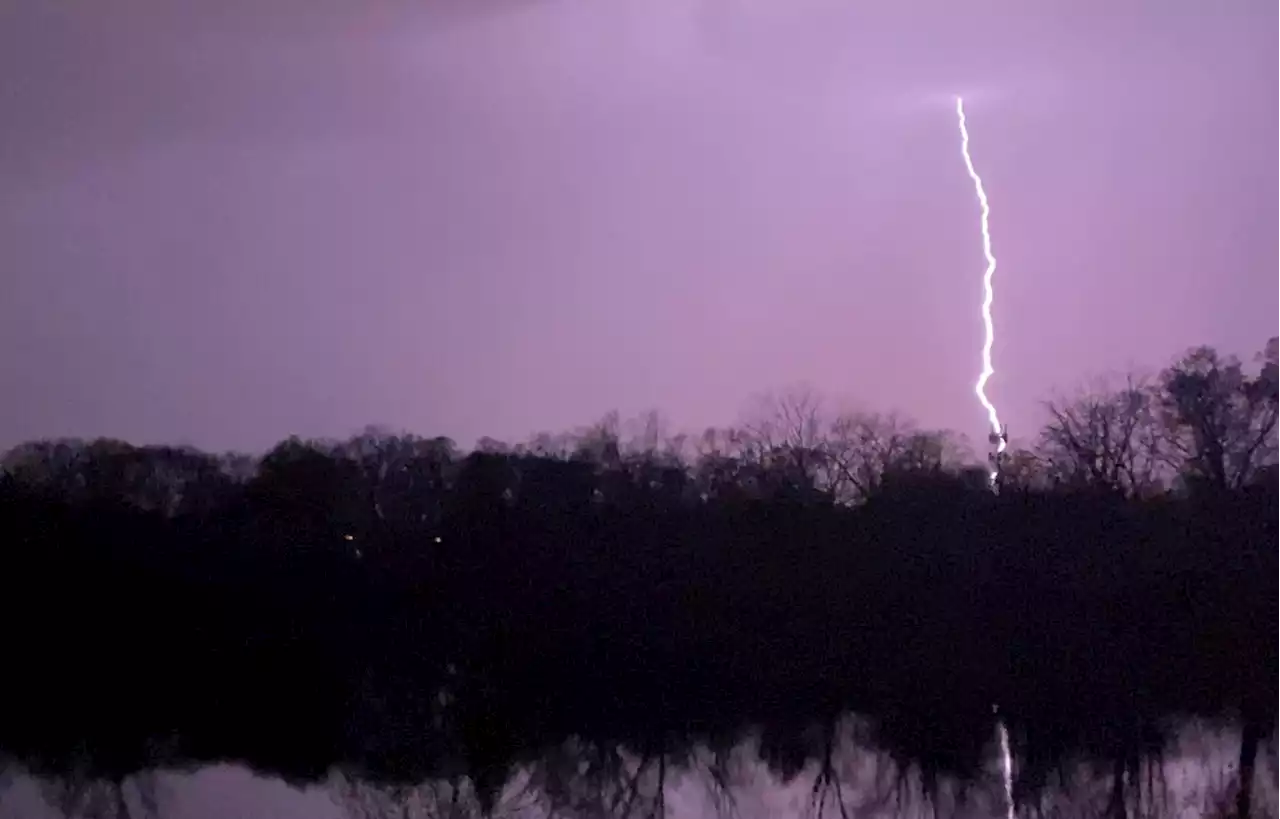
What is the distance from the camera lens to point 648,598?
16406mm

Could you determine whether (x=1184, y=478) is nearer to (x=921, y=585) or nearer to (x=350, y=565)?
(x=921, y=585)

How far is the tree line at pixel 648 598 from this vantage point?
414 inches

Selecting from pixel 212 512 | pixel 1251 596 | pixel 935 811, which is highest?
pixel 212 512

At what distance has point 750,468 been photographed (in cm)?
2056

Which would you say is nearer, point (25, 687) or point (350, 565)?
point (25, 687)

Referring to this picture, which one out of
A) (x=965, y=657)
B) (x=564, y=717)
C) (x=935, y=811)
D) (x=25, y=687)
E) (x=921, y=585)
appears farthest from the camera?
(x=921, y=585)

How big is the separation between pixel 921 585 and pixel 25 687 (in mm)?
10699

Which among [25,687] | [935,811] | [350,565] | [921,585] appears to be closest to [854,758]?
[935,811]

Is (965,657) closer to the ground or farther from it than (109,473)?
closer to the ground

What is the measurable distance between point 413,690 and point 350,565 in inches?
208

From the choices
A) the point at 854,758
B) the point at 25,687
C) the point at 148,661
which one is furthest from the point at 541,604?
the point at 854,758

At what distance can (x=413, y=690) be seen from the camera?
1258 cm

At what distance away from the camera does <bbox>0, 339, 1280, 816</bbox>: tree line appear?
1051 cm

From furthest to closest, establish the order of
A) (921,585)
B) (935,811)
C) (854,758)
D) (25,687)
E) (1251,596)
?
(921,585) → (1251,596) → (25,687) → (854,758) → (935,811)
